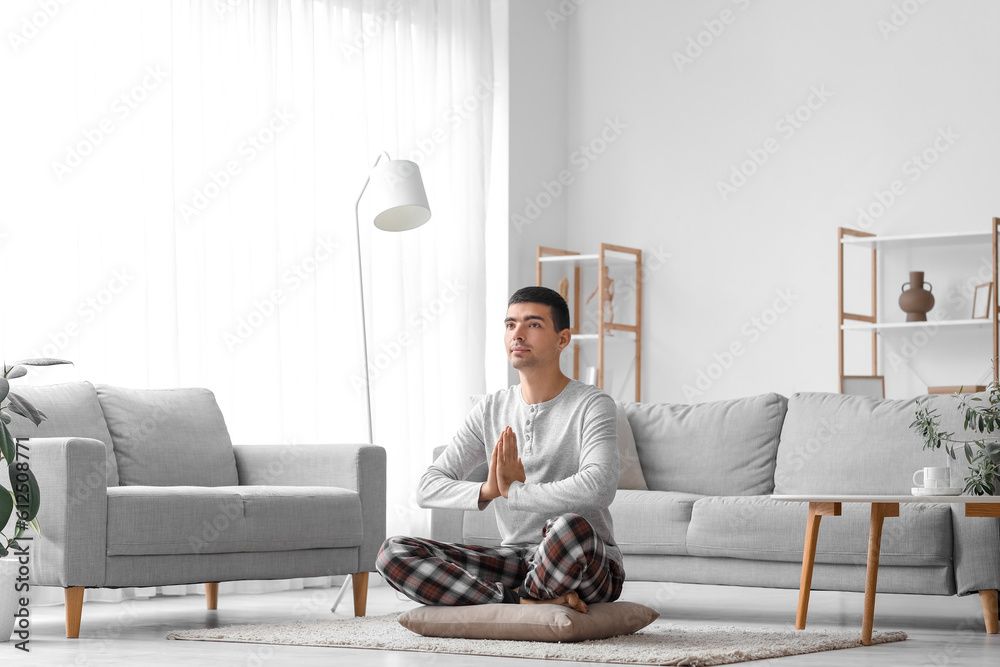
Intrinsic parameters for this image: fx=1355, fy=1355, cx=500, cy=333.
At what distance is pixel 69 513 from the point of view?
3.32 metres

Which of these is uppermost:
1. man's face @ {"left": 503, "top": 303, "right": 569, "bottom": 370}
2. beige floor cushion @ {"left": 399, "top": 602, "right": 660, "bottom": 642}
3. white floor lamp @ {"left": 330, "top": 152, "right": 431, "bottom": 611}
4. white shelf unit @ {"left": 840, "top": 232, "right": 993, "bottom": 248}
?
white floor lamp @ {"left": 330, "top": 152, "right": 431, "bottom": 611}

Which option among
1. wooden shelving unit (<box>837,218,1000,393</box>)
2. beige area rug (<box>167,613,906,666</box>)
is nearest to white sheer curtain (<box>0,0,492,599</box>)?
beige area rug (<box>167,613,906,666</box>)

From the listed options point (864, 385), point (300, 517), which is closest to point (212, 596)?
point (300, 517)

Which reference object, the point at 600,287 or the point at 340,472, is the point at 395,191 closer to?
the point at 340,472

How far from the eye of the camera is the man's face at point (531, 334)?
10.1ft

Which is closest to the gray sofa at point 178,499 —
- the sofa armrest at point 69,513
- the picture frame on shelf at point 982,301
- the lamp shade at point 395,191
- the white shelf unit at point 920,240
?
the sofa armrest at point 69,513

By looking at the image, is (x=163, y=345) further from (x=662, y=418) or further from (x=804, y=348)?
(x=804, y=348)

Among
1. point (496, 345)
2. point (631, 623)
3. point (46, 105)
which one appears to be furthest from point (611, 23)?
point (631, 623)

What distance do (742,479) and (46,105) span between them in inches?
104

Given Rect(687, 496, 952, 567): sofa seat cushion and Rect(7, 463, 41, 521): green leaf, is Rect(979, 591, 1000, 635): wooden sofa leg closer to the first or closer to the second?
Rect(687, 496, 952, 567): sofa seat cushion

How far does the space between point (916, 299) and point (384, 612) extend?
2.67m

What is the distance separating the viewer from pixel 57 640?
3.38m

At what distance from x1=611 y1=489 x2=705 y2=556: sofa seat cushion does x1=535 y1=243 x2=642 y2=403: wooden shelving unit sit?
1.96m

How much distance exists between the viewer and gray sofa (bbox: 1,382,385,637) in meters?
3.36
